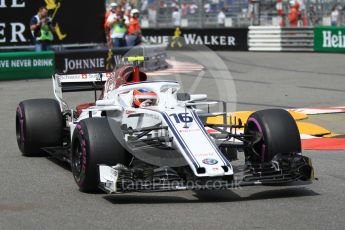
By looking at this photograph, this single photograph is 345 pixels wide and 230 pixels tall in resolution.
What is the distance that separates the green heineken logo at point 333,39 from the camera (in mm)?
28703

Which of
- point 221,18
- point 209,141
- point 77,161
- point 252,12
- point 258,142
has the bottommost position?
point 77,161

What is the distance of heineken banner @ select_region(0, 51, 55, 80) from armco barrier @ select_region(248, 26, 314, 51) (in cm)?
1082

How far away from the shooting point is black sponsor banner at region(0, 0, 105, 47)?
24.6 meters

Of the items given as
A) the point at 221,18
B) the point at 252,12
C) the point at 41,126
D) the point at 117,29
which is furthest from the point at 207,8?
the point at 41,126

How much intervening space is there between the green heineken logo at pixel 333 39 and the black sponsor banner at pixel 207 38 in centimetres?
337

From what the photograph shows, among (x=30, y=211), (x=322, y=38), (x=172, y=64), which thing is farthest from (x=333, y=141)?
(x=322, y=38)

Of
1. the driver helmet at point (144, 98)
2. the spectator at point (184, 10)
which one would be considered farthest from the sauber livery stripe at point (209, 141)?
the spectator at point (184, 10)

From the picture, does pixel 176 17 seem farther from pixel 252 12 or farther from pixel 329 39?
pixel 329 39

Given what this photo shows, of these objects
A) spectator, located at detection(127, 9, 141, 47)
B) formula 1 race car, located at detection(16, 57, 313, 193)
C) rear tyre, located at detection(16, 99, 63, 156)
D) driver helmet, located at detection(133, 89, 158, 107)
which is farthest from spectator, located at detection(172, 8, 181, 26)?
driver helmet, located at detection(133, 89, 158, 107)

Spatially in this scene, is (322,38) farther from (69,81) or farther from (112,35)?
(69,81)

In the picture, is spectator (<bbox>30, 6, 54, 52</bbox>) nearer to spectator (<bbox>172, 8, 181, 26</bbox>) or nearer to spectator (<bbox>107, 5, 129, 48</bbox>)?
spectator (<bbox>107, 5, 129, 48</bbox>)

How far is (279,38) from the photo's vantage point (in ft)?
101

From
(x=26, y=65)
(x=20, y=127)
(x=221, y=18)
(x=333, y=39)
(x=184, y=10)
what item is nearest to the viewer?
(x=20, y=127)

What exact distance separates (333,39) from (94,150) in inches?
867
